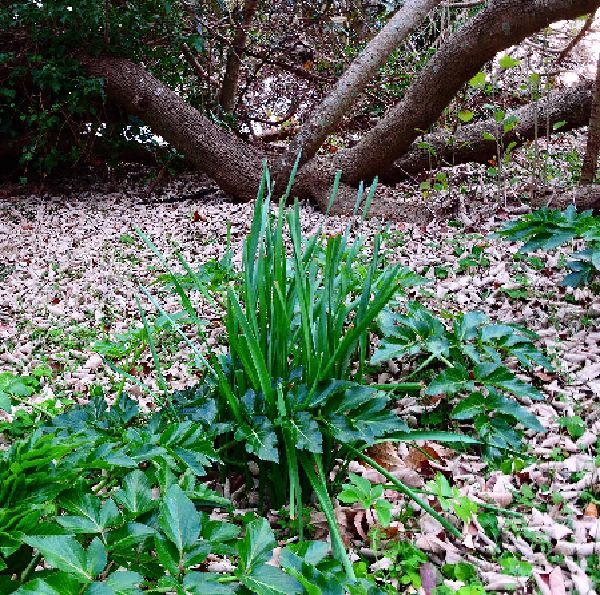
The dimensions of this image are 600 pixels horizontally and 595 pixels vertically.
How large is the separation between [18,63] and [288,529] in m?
4.48

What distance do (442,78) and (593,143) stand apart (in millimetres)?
1108

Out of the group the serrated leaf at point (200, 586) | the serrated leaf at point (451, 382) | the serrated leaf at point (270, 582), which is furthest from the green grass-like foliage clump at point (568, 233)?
the serrated leaf at point (200, 586)

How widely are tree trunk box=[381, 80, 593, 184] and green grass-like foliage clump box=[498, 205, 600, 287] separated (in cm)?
212

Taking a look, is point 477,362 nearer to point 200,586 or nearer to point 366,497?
point 366,497

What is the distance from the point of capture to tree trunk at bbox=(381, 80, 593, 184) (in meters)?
4.43

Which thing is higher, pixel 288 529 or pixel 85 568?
pixel 85 568

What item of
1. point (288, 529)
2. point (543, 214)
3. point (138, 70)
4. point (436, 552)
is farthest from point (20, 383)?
point (138, 70)

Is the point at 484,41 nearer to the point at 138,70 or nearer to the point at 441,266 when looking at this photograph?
the point at 441,266

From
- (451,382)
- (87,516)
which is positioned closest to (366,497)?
(451,382)

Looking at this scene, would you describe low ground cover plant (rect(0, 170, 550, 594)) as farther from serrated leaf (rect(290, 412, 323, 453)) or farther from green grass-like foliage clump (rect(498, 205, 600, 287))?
green grass-like foliage clump (rect(498, 205, 600, 287))

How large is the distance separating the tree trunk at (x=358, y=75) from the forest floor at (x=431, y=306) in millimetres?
519

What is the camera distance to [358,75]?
4199mm

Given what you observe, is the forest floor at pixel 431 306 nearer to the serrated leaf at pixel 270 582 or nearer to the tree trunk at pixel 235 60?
the serrated leaf at pixel 270 582

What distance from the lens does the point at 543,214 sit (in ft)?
7.44
